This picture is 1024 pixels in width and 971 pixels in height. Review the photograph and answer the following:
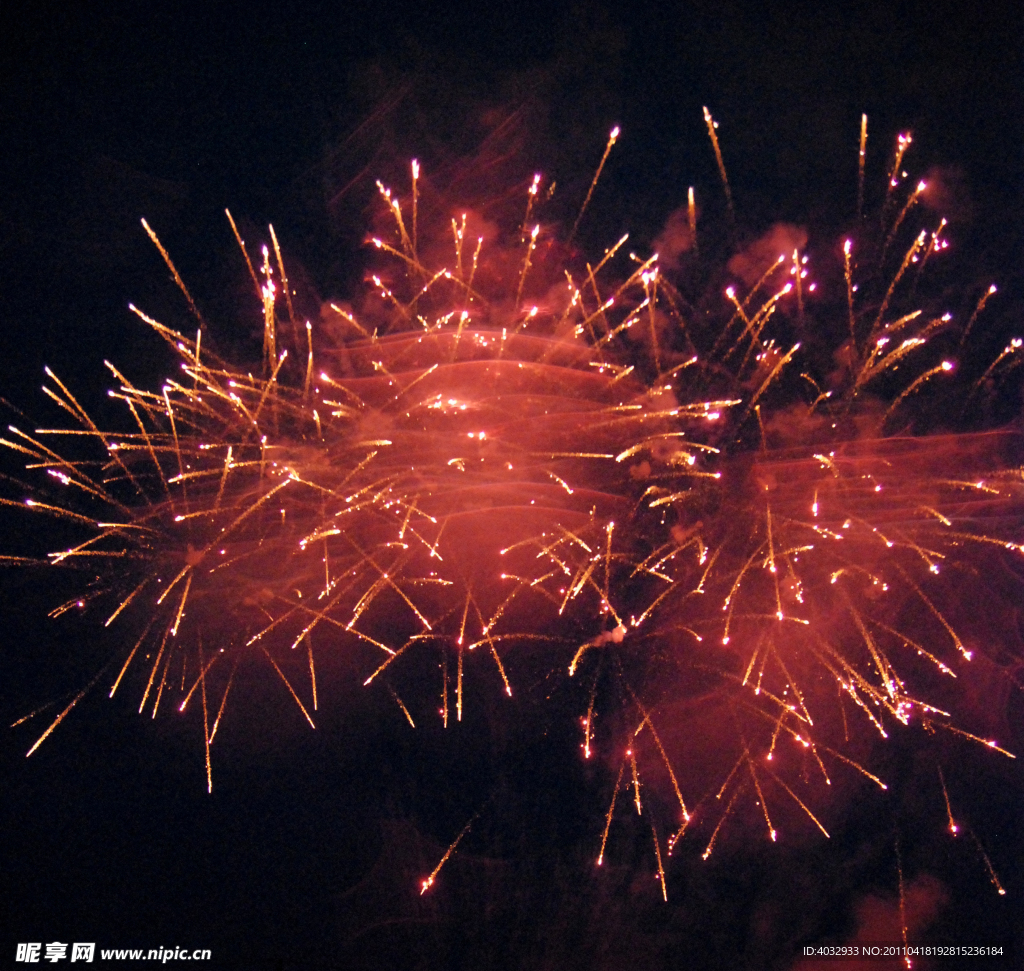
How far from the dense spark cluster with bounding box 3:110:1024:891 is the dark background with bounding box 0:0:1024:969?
0.15 m

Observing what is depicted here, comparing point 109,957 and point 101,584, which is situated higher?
point 101,584

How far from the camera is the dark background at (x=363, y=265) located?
2355 mm

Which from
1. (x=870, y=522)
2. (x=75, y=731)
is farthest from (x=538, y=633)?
(x=75, y=731)

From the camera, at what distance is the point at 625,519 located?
2.38 meters

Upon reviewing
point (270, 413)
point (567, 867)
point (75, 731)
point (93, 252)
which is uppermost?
point (93, 252)

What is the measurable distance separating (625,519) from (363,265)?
4.79ft

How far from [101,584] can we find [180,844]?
1061 mm

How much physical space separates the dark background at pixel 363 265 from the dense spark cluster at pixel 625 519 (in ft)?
0.51

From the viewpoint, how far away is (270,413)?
2.45 metres

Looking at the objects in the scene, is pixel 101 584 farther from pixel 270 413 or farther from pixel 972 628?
pixel 972 628

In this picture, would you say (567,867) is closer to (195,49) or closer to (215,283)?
(215,283)

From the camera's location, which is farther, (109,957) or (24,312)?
(24,312)

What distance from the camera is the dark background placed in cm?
236

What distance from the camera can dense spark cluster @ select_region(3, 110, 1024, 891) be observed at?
2.38m
